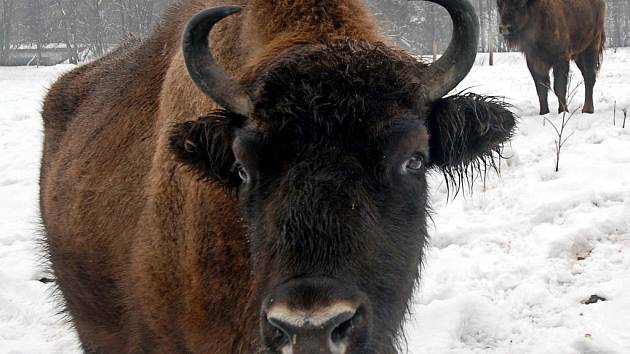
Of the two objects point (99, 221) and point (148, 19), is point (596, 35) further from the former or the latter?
point (148, 19)

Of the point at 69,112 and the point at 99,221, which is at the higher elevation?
the point at 69,112

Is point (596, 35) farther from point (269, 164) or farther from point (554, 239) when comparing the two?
point (269, 164)

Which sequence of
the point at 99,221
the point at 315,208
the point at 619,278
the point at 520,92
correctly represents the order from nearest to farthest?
the point at 315,208
the point at 99,221
the point at 619,278
the point at 520,92

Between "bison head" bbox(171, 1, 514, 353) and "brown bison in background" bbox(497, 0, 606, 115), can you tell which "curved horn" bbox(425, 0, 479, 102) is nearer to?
Answer: "bison head" bbox(171, 1, 514, 353)

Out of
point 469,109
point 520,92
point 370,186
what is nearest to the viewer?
point 370,186

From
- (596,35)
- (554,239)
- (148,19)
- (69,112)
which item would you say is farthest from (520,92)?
(148,19)

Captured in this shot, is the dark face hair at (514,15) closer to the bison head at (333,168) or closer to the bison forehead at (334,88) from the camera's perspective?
the bison head at (333,168)

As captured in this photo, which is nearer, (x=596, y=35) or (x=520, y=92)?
(x=596, y=35)

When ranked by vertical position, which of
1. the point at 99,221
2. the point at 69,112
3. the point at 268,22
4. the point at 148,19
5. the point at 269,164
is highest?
the point at 268,22

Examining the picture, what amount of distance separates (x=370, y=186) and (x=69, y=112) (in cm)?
346

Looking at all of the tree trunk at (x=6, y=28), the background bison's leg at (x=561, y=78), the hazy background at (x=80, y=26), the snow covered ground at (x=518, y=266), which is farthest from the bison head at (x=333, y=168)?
the tree trunk at (x=6, y=28)

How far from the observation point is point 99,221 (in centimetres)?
386

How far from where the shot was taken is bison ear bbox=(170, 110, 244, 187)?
275cm

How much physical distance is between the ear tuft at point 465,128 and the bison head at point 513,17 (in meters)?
9.91
